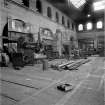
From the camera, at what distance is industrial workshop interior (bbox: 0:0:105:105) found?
71.3 inches

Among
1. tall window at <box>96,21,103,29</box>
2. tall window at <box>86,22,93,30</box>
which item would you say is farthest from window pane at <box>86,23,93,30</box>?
tall window at <box>96,21,103,29</box>

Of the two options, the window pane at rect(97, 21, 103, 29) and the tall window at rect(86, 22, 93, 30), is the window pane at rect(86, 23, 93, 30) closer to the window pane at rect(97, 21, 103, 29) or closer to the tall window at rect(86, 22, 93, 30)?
the tall window at rect(86, 22, 93, 30)

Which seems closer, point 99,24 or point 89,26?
point 99,24

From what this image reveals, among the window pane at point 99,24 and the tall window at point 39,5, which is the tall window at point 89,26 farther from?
the tall window at point 39,5

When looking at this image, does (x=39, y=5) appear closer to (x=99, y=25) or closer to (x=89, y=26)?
(x=89, y=26)

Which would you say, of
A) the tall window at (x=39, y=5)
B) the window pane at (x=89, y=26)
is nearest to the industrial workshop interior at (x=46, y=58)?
the tall window at (x=39, y=5)

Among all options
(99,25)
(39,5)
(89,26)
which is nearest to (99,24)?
(99,25)

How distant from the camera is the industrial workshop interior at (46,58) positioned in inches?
71.3

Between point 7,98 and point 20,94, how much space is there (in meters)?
0.23

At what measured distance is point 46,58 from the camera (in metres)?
7.23

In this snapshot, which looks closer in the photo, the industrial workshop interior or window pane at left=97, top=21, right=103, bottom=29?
the industrial workshop interior

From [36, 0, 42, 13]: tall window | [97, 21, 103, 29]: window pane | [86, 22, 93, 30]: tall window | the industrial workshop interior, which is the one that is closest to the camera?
the industrial workshop interior

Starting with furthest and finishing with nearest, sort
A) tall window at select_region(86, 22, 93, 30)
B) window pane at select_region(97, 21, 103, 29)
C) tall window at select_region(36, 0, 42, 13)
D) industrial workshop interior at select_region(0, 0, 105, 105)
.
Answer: tall window at select_region(86, 22, 93, 30)
window pane at select_region(97, 21, 103, 29)
tall window at select_region(36, 0, 42, 13)
industrial workshop interior at select_region(0, 0, 105, 105)

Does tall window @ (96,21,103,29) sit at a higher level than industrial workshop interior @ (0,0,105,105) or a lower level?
higher
